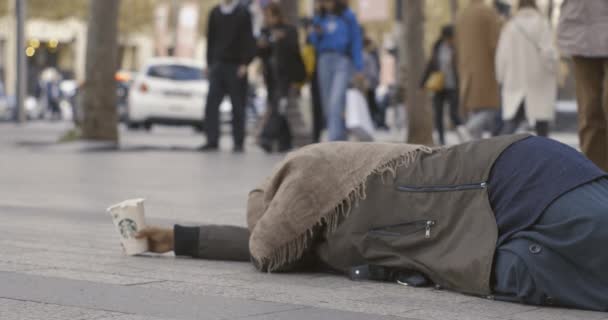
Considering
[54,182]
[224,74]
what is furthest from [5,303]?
[224,74]

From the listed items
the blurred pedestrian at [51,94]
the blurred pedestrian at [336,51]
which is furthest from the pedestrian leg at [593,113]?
the blurred pedestrian at [51,94]

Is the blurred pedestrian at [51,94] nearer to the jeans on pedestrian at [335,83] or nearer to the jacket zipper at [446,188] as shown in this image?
the jeans on pedestrian at [335,83]

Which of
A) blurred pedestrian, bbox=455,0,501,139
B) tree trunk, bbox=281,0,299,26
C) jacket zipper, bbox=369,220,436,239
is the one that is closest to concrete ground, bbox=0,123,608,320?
jacket zipper, bbox=369,220,436,239

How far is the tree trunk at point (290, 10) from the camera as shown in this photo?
19.5 meters

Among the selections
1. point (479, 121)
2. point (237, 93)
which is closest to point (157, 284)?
point (479, 121)

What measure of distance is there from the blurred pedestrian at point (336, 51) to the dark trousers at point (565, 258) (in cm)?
Result: 893

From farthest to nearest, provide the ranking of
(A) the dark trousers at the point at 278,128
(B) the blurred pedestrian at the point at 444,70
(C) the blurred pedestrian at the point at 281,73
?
(B) the blurred pedestrian at the point at 444,70, (A) the dark trousers at the point at 278,128, (C) the blurred pedestrian at the point at 281,73

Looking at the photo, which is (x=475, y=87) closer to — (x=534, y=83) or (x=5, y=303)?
(x=534, y=83)

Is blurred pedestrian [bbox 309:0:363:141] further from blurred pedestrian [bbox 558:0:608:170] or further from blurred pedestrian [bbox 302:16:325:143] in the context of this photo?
blurred pedestrian [bbox 558:0:608:170]

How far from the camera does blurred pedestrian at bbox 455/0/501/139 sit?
44.8ft

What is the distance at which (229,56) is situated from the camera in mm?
16875

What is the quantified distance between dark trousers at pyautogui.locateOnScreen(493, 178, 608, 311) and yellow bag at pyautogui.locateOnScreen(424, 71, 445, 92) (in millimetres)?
12795

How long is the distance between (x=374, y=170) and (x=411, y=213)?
0.27 metres

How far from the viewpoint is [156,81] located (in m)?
28.5
